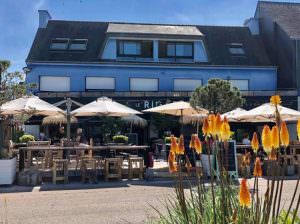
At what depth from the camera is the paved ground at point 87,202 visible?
8180 mm

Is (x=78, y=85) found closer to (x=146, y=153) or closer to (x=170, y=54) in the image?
(x=170, y=54)

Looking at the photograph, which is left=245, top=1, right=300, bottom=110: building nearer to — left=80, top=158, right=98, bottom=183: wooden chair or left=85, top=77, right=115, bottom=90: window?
left=85, top=77, right=115, bottom=90: window

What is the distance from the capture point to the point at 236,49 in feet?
106

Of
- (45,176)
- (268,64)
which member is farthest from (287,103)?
(45,176)

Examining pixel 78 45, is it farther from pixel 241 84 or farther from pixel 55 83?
pixel 241 84

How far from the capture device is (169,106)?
1623 centimetres

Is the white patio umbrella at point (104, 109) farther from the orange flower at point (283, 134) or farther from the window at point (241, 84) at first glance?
the window at point (241, 84)

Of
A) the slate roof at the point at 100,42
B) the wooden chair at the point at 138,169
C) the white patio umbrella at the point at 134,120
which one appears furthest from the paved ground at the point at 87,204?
the slate roof at the point at 100,42

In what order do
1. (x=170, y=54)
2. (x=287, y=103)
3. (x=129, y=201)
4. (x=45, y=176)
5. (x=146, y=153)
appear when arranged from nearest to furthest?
(x=129, y=201), (x=45, y=176), (x=146, y=153), (x=287, y=103), (x=170, y=54)

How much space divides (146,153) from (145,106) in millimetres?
11544

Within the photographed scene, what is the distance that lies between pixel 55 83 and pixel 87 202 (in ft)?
64.2

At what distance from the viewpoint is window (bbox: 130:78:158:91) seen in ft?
96.0

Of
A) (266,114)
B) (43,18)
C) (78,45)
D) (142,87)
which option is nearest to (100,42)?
(78,45)

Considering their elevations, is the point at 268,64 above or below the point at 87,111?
above
